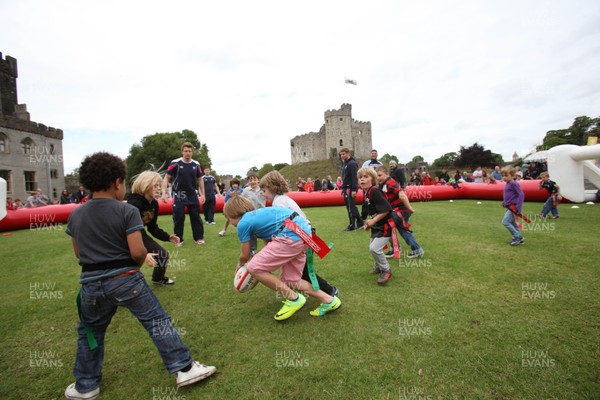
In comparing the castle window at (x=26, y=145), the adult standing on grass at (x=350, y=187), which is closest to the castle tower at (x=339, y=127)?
the castle window at (x=26, y=145)

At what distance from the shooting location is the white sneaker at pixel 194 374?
96.1 inches

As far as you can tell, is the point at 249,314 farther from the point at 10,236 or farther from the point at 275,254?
the point at 10,236

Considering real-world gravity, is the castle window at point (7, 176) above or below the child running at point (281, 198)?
above

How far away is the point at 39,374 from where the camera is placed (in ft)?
9.09

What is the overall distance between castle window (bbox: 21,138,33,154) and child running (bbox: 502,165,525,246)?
135ft

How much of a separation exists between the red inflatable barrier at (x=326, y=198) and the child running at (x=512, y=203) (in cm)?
800

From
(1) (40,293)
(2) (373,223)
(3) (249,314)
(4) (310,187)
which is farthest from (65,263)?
(4) (310,187)

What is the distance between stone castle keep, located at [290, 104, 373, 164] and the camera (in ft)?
240

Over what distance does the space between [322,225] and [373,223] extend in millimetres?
5223

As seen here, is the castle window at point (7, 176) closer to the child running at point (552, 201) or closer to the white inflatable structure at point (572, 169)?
the white inflatable structure at point (572, 169)

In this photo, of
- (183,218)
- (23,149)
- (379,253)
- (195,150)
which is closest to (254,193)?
(183,218)

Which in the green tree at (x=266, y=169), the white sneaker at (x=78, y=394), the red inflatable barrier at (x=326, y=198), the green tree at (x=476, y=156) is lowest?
the white sneaker at (x=78, y=394)

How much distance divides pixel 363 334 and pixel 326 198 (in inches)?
503

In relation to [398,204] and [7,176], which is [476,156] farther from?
[7,176]
